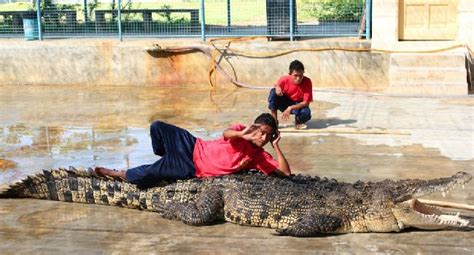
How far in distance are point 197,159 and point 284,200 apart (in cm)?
90

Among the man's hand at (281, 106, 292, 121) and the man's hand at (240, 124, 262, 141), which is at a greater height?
the man's hand at (240, 124, 262, 141)

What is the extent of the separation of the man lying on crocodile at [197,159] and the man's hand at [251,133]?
22cm

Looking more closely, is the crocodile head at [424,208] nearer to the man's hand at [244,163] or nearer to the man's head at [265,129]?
the man's head at [265,129]

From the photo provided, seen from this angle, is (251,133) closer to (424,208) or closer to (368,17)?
(424,208)

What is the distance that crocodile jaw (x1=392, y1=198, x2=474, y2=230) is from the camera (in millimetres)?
5012

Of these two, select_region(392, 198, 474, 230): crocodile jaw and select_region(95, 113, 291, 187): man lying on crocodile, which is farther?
select_region(95, 113, 291, 187): man lying on crocodile

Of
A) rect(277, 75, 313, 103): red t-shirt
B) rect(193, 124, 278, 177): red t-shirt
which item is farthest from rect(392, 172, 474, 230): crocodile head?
rect(277, 75, 313, 103): red t-shirt

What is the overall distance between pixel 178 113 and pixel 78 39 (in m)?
5.19

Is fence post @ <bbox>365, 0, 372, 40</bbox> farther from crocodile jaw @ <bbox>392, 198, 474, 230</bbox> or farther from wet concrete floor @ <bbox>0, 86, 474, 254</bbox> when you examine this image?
crocodile jaw @ <bbox>392, 198, 474, 230</bbox>

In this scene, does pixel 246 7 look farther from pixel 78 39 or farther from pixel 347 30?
pixel 78 39

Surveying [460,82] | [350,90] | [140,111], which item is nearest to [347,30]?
[350,90]

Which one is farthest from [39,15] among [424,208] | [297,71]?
[424,208]

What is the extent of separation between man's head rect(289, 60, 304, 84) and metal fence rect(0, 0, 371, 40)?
4.47 meters

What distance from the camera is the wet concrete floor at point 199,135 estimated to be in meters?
5.06
